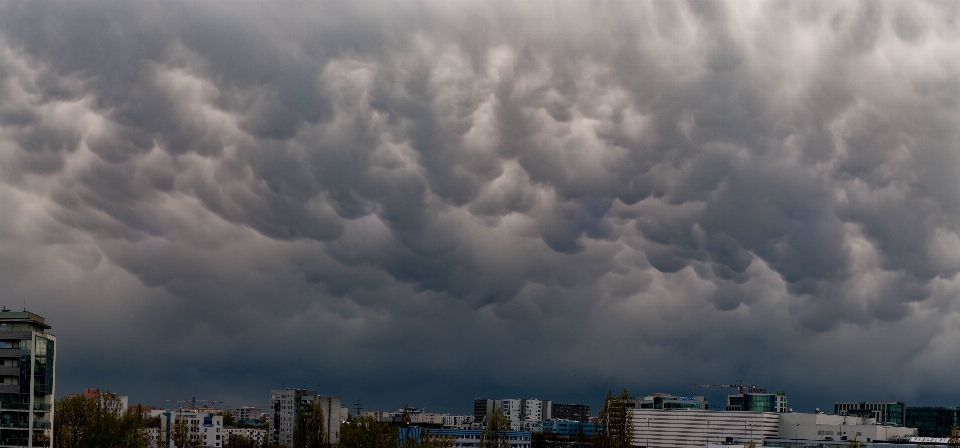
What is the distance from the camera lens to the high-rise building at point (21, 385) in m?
112

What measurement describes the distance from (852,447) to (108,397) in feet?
447

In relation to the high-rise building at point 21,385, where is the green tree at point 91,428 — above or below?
below

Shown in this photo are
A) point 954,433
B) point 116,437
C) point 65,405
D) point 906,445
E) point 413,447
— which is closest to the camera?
point 954,433

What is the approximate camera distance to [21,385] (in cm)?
11200

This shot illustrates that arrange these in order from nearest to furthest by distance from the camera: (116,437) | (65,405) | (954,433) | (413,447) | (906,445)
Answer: (954,433) → (116,437) → (413,447) → (65,405) → (906,445)

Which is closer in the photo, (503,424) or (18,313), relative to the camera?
(18,313)

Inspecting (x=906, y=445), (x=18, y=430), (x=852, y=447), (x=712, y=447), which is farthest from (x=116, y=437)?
(x=906, y=445)

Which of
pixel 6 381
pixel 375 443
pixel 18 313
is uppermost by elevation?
pixel 18 313

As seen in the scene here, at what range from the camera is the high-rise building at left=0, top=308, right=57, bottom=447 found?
112 m

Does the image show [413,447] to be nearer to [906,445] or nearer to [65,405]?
[65,405]

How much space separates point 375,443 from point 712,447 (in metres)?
67.8

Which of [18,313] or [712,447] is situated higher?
[18,313]

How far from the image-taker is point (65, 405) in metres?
179

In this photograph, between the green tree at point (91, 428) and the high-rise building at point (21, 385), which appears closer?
the high-rise building at point (21, 385)
